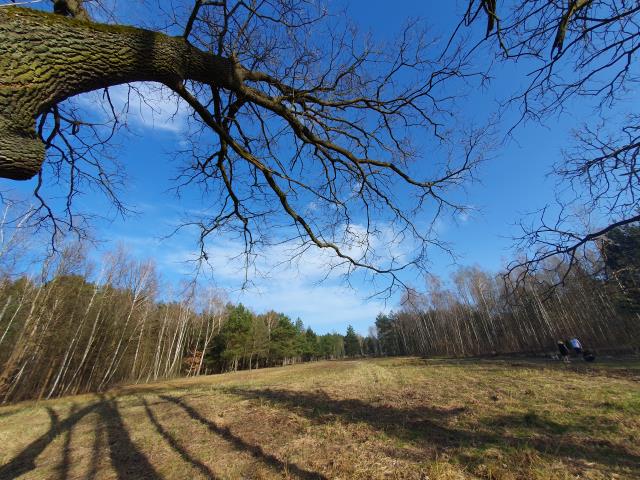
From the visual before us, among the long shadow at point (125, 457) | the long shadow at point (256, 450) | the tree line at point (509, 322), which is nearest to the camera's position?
the long shadow at point (256, 450)

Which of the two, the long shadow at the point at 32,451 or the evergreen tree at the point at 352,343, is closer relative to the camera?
the long shadow at the point at 32,451

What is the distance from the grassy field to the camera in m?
3.87

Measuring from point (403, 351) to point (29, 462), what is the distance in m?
73.7

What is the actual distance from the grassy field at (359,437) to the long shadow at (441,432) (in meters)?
Answer: 0.02

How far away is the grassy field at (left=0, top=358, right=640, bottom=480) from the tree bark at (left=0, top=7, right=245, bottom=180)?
448 cm

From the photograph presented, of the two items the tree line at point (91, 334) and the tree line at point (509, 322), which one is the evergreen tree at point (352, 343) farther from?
the tree line at point (91, 334)

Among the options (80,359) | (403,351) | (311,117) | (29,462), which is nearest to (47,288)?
(80,359)

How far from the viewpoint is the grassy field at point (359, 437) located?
3869 millimetres

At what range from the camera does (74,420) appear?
28.4 feet

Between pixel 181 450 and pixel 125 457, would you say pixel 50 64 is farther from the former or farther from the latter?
pixel 125 457

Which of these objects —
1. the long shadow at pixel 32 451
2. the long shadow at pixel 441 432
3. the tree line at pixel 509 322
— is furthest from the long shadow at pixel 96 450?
the tree line at pixel 509 322

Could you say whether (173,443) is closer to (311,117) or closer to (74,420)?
(74,420)

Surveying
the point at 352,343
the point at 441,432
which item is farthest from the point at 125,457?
the point at 352,343

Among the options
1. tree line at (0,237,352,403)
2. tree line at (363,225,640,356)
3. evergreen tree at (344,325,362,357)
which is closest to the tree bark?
tree line at (0,237,352,403)
